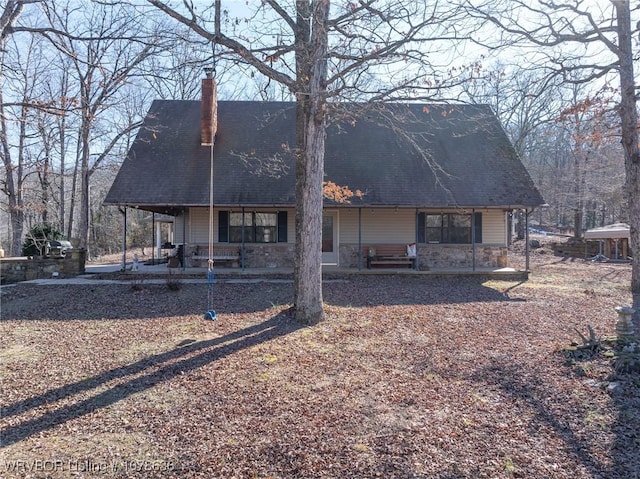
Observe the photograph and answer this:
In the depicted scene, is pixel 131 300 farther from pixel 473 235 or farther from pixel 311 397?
pixel 473 235

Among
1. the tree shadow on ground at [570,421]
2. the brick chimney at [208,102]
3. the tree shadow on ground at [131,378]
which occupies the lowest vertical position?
the tree shadow on ground at [570,421]

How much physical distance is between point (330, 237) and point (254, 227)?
2.98m

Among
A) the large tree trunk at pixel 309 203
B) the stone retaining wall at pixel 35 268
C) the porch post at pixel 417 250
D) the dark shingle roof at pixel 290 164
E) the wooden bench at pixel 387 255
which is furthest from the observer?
the wooden bench at pixel 387 255

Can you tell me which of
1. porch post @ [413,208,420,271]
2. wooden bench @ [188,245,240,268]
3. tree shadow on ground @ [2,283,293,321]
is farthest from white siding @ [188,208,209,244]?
porch post @ [413,208,420,271]

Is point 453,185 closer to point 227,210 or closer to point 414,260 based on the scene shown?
point 414,260

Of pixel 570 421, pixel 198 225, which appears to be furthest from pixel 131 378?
pixel 198 225

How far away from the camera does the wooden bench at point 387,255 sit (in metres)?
15.4

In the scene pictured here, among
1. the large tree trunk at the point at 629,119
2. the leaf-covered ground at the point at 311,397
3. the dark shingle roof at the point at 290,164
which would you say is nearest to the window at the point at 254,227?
the dark shingle roof at the point at 290,164

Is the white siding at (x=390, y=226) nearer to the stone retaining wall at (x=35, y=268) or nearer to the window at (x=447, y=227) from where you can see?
the window at (x=447, y=227)

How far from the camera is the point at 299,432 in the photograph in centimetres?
352

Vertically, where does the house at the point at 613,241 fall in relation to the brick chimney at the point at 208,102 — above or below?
below

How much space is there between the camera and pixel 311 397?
169 inches

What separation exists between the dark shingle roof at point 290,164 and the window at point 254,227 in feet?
3.95

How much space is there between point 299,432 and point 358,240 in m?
12.4
